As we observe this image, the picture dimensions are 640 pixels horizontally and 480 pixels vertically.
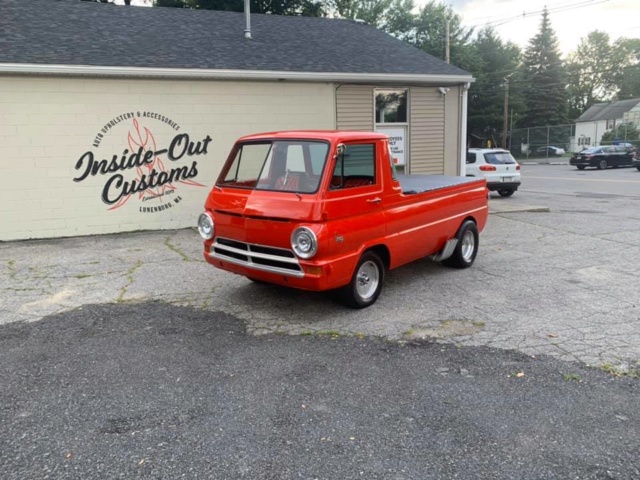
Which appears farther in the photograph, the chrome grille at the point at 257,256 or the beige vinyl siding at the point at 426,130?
the beige vinyl siding at the point at 426,130

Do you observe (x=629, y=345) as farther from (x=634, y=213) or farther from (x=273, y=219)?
(x=634, y=213)

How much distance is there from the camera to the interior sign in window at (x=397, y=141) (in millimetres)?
12469

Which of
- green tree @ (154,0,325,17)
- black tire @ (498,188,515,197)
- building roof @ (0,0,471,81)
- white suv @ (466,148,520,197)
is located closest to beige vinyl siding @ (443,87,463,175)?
building roof @ (0,0,471,81)

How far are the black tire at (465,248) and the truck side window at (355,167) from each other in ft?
7.33

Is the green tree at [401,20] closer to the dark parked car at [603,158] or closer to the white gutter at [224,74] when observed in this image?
the dark parked car at [603,158]

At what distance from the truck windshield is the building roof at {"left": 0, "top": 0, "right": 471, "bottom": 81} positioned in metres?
5.01

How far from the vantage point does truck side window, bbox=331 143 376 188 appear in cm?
527

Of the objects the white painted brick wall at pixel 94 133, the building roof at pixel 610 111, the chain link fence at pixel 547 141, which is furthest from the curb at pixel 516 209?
the building roof at pixel 610 111

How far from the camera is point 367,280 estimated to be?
18.5 ft

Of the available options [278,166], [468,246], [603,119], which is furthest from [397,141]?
[603,119]

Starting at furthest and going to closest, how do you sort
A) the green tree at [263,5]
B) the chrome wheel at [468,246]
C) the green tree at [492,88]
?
1. the green tree at [492,88]
2. the green tree at [263,5]
3. the chrome wheel at [468,246]

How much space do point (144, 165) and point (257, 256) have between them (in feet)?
19.4

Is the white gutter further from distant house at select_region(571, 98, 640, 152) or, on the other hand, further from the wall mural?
distant house at select_region(571, 98, 640, 152)

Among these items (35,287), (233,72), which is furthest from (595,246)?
(35,287)
